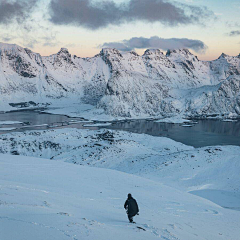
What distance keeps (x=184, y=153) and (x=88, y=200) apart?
1086 inches

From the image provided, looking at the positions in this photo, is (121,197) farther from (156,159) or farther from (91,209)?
(156,159)

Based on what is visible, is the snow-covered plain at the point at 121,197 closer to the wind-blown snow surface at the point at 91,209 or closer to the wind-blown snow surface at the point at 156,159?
the wind-blown snow surface at the point at 91,209

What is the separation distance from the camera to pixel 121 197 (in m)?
13.7

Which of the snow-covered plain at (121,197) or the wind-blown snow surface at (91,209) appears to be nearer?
the wind-blown snow surface at (91,209)

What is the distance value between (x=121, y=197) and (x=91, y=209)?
12.8 feet

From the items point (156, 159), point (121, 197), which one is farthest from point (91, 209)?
point (156, 159)

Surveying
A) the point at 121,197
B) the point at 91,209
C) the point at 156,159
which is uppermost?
the point at 91,209

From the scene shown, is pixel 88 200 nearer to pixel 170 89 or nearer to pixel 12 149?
pixel 12 149

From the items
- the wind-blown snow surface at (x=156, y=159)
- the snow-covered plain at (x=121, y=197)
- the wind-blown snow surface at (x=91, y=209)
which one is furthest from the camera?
the wind-blown snow surface at (x=156, y=159)

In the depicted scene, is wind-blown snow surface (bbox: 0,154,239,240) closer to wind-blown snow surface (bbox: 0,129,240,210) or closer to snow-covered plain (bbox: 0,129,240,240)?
snow-covered plain (bbox: 0,129,240,240)

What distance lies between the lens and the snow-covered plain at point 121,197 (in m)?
7.15

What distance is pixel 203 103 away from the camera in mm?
133250

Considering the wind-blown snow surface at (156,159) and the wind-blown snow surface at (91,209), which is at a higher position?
the wind-blown snow surface at (91,209)

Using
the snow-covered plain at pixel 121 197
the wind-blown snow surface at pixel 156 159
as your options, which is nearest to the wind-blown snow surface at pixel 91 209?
the snow-covered plain at pixel 121 197
